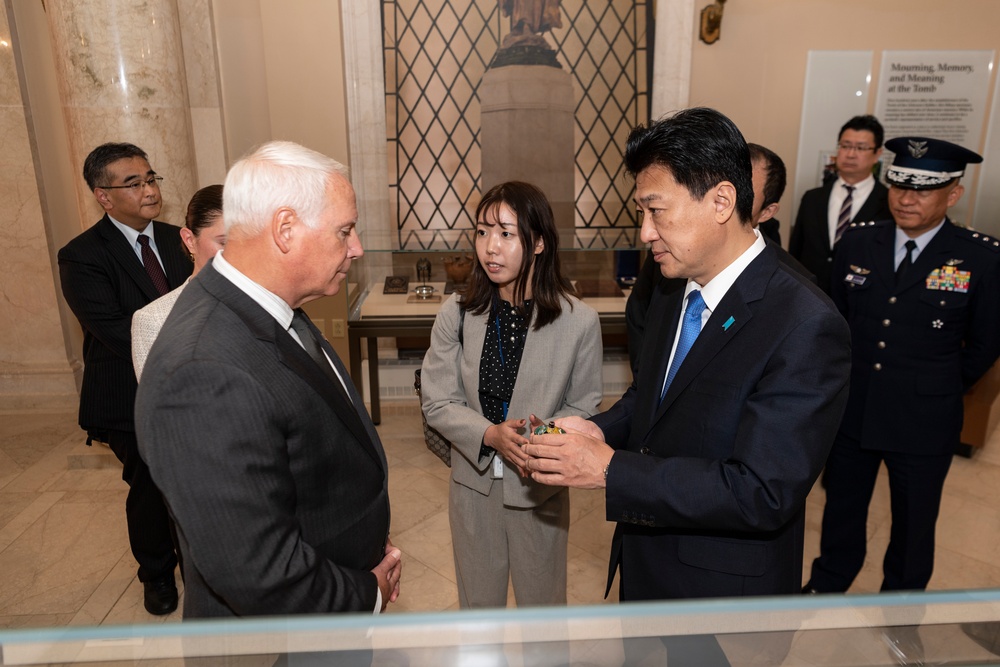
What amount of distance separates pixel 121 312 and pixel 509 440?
2016 mm

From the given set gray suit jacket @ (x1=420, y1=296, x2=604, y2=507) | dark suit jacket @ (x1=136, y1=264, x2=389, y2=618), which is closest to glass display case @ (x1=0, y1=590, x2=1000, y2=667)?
dark suit jacket @ (x1=136, y1=264, x2=389, y2=618)

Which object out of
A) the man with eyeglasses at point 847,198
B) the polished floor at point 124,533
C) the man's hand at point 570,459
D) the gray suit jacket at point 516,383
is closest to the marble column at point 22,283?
the polished floor at point 124,533

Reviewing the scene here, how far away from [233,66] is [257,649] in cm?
510

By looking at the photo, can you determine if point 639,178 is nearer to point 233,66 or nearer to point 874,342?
point 874,342

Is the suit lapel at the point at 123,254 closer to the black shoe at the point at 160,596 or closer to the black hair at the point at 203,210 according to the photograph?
the black hair at the point at 203,210

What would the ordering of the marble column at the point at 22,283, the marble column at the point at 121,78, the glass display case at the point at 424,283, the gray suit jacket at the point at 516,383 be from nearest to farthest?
1. the gray suit jacket at the point at 516,383
2. the marble column at the point at 121,78
3. the glass display case at the point at 424,283
4. the marble column at the point at 22,283

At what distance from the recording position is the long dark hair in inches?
85.7

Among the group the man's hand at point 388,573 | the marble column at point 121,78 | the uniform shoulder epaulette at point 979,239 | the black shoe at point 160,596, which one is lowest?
the black shoe at point 160,596

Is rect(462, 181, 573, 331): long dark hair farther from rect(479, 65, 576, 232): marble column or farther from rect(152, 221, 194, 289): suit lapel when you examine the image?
rect(479, 65, 576, 232): marble column

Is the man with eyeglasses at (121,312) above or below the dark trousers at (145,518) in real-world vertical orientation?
above

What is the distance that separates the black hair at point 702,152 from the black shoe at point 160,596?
2828 mm

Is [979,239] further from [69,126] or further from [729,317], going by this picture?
→ [69,126]

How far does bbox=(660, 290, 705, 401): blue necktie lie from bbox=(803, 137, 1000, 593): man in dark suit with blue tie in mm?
1530

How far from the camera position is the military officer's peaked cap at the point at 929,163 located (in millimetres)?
2527
